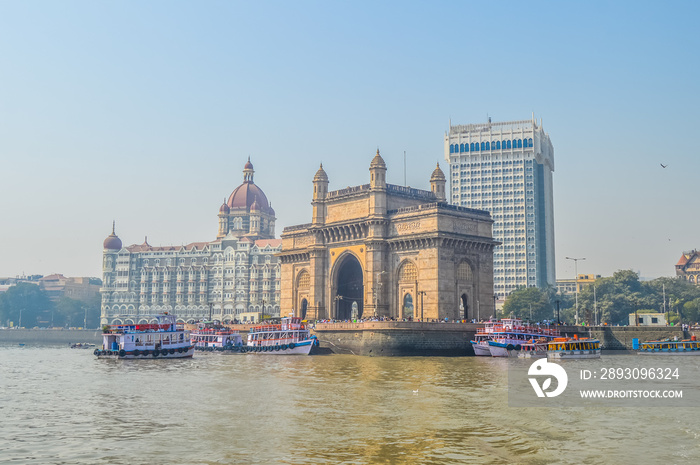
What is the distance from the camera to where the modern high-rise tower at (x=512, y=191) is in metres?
186

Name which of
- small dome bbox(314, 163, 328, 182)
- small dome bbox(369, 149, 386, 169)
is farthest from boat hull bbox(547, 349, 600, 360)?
small dome bbox(314, 163, 328, 182)

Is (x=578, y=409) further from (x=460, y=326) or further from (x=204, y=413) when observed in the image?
(x=460, y=326)

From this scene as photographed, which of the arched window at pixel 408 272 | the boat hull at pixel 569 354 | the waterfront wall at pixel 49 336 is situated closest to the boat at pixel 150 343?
the arched window at pixel 408 272

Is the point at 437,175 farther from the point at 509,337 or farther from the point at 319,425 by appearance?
the point at 319,425

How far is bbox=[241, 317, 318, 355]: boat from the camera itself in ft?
272

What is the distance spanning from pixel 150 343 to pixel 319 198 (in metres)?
32.9

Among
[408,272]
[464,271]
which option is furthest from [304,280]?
[464,271]

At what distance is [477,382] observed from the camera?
45.2m

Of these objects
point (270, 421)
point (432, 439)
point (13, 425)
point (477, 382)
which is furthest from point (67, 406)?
point (477, 382)

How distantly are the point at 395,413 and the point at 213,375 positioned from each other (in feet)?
76.9

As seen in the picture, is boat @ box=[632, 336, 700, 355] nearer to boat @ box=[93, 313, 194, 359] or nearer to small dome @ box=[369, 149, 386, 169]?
small dome @ box=[369, 149, 386, 169]

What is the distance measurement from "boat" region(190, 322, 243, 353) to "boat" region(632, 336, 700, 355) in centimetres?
4814

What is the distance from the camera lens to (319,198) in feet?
327

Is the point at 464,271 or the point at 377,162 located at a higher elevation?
the point at 377,162
